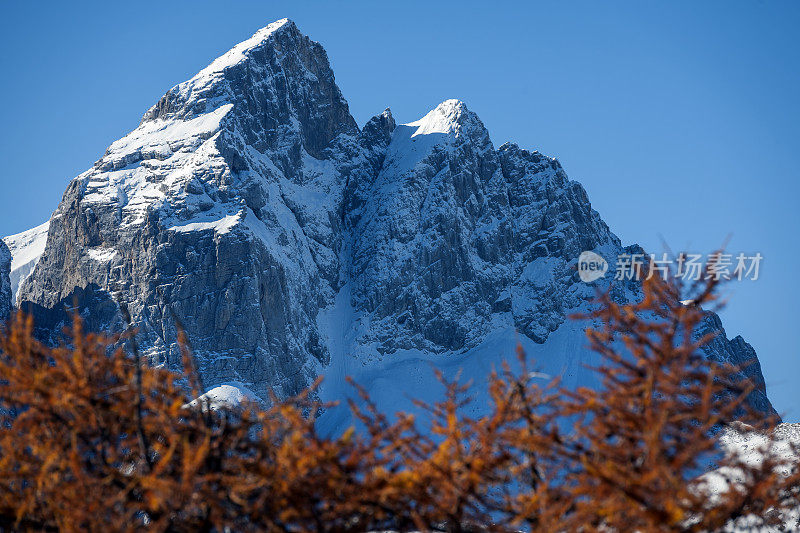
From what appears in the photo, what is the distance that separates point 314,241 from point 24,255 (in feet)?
220

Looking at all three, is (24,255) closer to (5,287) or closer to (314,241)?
(5,287)

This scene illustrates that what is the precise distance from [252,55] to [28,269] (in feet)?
202

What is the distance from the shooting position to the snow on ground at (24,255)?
581 feet

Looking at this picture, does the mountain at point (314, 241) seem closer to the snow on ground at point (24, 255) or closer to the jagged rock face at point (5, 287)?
the snow on ground at point (24, 255)

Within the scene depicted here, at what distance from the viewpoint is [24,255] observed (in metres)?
188

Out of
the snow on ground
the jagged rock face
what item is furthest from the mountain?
the jagged rock face

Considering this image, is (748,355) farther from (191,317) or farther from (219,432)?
(219,432)

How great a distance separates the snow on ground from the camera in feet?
581

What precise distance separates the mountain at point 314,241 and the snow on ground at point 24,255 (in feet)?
3.03

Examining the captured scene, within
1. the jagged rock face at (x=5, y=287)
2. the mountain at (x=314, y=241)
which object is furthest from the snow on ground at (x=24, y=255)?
the jagged rock face at (x=5, y=287)

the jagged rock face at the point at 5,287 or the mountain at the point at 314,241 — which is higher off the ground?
the mountain at the point at 314,241

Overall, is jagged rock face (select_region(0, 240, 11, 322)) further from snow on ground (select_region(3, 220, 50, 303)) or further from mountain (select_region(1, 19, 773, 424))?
snow on ground (select_region(3, 220, 50, 303))

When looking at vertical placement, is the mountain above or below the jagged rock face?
above

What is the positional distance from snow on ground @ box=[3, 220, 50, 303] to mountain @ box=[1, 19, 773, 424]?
3.03 feet
